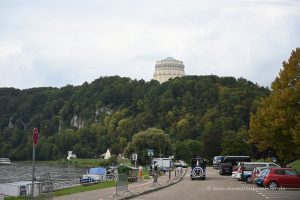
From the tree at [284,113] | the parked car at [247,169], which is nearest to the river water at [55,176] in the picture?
the parked car at [247,169]

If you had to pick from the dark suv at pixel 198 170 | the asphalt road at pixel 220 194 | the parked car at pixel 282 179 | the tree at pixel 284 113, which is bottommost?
the asphalt road at pixel 220 194

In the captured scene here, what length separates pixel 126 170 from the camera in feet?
163

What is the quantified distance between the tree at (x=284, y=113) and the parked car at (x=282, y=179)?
11.0 metres

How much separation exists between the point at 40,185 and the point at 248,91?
161931 mm

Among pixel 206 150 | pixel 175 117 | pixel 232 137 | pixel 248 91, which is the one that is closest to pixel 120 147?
pixel 175 117

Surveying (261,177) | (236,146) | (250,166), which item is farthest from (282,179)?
(236,146)

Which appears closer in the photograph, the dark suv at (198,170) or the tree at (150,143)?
the dark suv at (198,170)

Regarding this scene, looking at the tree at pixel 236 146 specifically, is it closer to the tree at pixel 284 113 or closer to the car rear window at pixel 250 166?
the tree at pixel 284 113

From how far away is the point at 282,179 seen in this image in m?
34.9

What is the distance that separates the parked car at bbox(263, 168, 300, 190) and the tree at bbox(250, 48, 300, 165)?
11.0 m

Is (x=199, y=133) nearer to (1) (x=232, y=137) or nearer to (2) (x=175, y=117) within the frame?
(2) (x=175, y=117)

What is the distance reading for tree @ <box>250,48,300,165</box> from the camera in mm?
49847

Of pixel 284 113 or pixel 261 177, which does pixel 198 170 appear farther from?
→ pixel 261 177

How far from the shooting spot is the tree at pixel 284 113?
4985 cm
